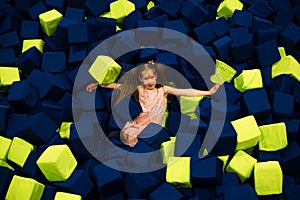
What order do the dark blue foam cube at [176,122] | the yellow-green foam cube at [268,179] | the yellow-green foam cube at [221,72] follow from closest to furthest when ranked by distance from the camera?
the yellow-green foam cube at [268,179] < the dark blue foam cube at [176,122] < the yellow-green foam cube at [221,72]

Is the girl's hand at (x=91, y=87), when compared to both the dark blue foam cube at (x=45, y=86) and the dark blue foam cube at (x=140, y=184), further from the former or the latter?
the dark blue foam cube at (x=140, y=184)

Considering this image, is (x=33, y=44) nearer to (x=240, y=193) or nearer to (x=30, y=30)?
(x=30, y=30)

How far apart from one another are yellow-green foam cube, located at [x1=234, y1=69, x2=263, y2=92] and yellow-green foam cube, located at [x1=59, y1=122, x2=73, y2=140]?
939 millimetres

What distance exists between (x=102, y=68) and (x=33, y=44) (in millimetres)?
588

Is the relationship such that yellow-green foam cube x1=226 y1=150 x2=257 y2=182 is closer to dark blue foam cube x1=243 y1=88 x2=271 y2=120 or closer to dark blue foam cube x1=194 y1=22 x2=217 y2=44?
dark blue foam cube x1=243 y1=88 x2=271 y2=120

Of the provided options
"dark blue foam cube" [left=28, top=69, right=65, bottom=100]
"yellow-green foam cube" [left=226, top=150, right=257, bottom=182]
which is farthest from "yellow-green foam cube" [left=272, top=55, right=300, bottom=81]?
"dark blue foam cube" [left=28, top=69, right=65, bottom=100]

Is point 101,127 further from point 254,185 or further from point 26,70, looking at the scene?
point 254,185

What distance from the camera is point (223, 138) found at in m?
2.07

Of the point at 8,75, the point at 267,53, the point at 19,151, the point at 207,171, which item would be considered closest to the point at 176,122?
the point at 207,171

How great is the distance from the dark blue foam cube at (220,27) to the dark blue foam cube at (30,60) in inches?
41.2

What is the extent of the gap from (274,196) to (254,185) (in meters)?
0.10

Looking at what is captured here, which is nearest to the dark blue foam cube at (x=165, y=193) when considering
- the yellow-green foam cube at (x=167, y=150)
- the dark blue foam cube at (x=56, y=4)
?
the yellow-green foam cube at (x=167, y=150)

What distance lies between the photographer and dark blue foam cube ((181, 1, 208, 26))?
8.64 ft

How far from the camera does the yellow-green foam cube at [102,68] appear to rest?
2350 mm
